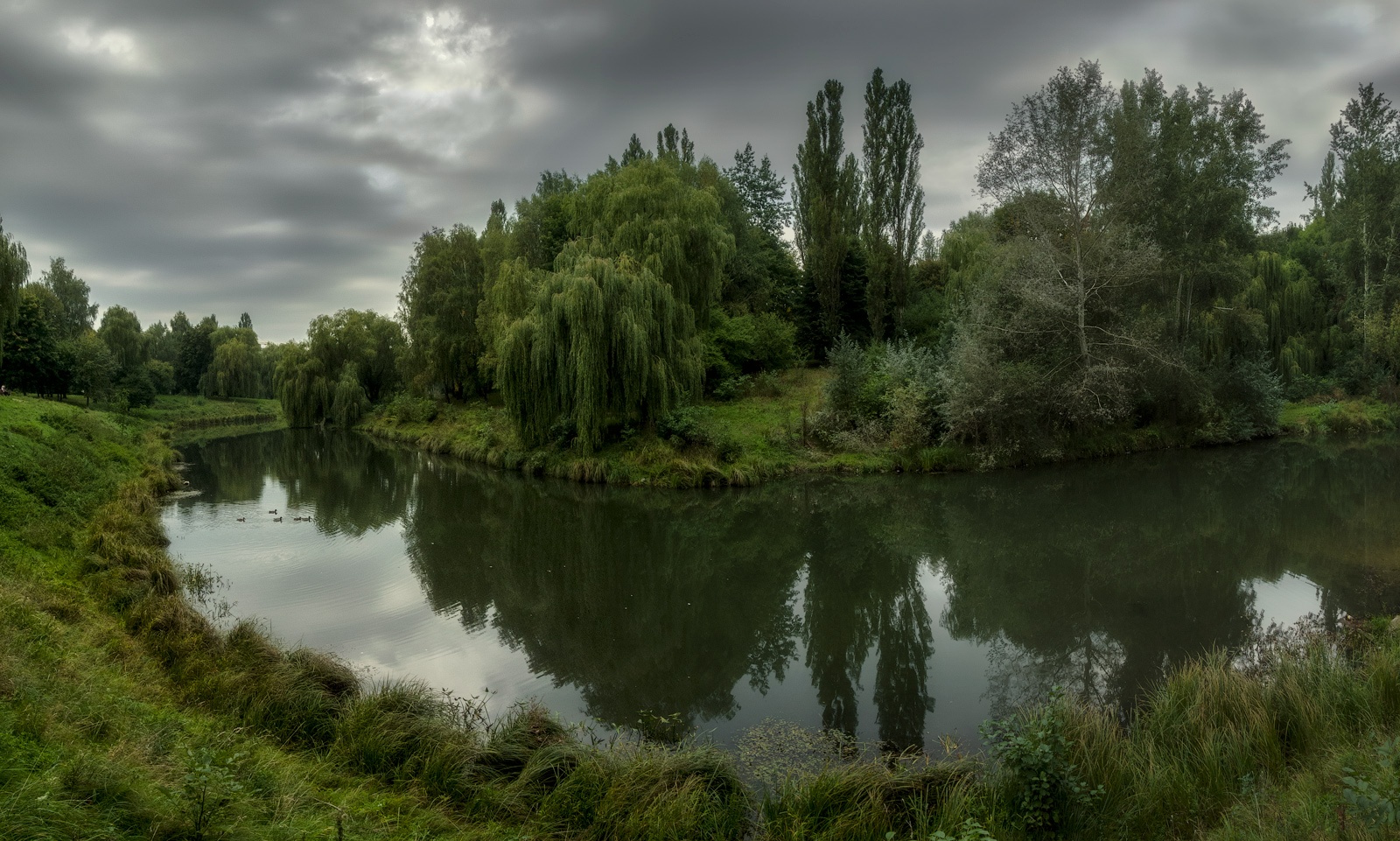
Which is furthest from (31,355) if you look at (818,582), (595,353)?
(818,582)

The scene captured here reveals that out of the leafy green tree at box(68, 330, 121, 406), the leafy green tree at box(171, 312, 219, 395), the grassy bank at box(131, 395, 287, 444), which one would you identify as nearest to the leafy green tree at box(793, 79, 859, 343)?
the grassy bank at box(131, 395, 287, 444)

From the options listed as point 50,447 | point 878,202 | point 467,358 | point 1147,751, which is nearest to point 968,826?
point 1147,751

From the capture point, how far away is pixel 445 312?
3528 centimetres

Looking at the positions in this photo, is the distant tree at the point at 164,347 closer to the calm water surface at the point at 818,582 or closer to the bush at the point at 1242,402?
the calm water surface at the point at 818,582

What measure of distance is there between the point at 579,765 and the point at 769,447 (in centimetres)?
1725

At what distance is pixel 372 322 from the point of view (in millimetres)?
48719

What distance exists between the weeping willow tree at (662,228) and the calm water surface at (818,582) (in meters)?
8.33

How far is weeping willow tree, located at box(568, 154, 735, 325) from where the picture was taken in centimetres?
2381

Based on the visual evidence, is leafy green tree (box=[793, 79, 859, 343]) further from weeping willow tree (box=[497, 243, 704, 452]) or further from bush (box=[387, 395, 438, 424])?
bush (box=[387, 395, 438, 424])

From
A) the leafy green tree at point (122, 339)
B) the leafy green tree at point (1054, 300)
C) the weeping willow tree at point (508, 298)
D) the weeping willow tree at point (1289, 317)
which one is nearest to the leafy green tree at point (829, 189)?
the leafy green tree at point (1054, 300)

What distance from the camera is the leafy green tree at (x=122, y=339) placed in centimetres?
4819

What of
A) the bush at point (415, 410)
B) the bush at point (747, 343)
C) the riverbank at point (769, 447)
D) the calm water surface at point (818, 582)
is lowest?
the calm water surface at point (818, 582)

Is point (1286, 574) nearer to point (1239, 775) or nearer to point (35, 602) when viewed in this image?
point (1239, 775)

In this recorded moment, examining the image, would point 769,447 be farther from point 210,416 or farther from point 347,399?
point 210,416
